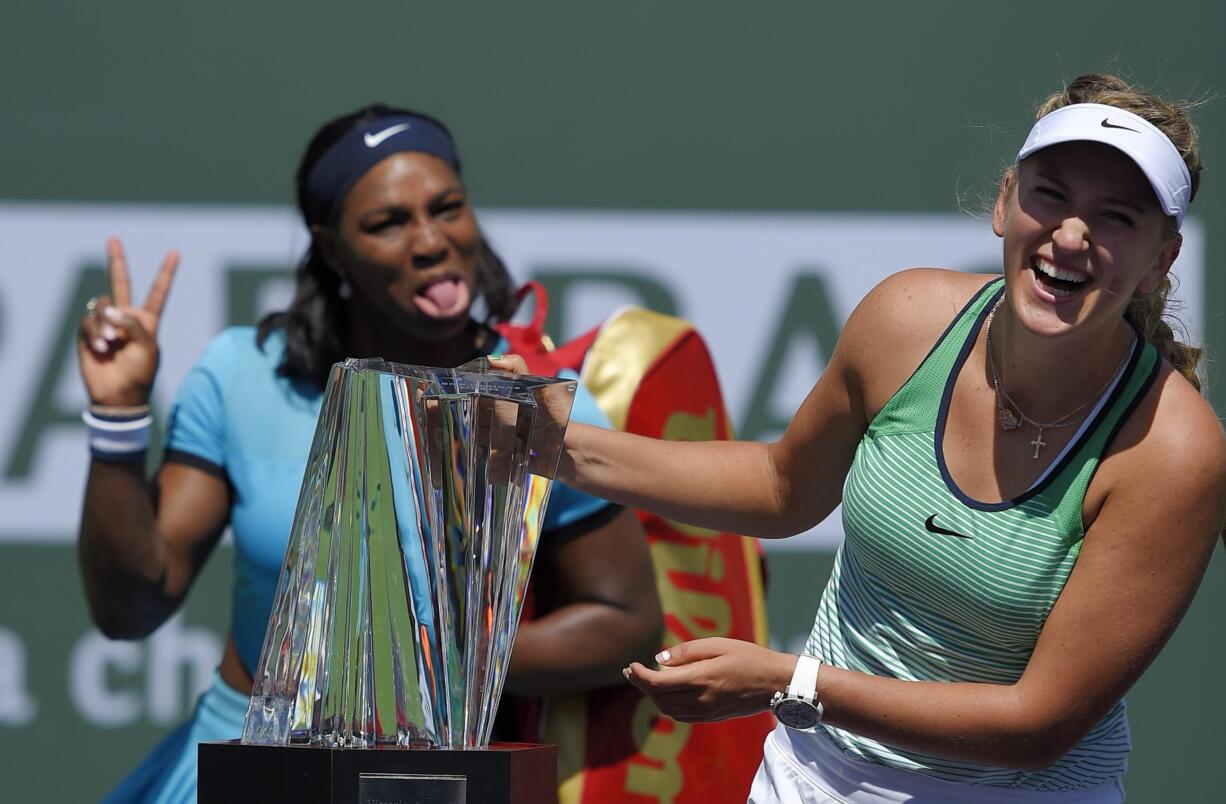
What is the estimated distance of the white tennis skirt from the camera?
5.37 feet

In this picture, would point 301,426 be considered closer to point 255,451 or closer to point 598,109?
point 255,451

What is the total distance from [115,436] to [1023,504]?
4.47ft

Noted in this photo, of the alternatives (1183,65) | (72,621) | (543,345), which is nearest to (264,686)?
(543,345)

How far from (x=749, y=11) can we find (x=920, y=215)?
552 millimetres

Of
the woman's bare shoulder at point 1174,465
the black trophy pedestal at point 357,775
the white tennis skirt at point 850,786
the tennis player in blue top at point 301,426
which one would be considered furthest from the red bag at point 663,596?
the woman's bare shoulder at point 1174,465

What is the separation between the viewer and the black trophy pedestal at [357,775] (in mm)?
1451

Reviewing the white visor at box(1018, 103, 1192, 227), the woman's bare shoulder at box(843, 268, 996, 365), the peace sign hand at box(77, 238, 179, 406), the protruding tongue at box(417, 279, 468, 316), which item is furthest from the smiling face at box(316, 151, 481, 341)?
the white visor at box(1018, 103, 1192, 227)

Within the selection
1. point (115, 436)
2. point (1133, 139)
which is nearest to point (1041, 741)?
point (1133, 139)

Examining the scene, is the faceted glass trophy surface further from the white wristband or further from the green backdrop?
the green backdrop

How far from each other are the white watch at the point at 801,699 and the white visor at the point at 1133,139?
0.56 m

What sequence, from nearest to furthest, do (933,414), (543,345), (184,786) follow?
(933,414) < (184,786) < (543,345)

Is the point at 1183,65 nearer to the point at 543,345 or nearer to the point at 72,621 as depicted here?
the point at 543,345

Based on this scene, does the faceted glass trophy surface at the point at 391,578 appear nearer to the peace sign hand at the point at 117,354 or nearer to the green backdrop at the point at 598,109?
the peace sign hand at the point at 117,354

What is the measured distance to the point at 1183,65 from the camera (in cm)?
328
